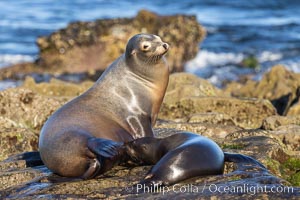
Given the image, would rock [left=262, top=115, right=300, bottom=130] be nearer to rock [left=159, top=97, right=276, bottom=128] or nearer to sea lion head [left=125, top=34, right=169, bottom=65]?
rock [left=159, top=97, right=276, bottom=128]

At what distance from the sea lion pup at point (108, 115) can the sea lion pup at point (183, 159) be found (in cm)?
48

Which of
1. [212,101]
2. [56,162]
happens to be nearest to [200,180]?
[56,162]

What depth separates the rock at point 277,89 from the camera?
14.0 metres

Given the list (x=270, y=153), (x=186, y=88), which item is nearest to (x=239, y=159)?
(x=270, y=153)

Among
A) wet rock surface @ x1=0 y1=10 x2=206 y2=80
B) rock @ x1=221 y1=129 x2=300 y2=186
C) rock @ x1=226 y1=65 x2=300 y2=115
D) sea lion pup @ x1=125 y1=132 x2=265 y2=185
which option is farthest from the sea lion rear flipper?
wet rock surface @ x1=0 y1=10 x2=206 y2=80

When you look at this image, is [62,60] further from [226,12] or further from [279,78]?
[226,12]

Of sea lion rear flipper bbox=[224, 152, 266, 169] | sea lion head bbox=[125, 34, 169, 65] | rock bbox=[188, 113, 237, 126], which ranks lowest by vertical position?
rock bbox=[188, 113, 237, 126]

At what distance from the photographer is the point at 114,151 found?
7.06 meters

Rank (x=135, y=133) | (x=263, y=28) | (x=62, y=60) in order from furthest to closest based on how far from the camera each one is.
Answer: (x=263, y=28) < (x=62, y=60) < (x=135, y=133)

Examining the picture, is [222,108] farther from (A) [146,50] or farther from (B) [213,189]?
(B) [213,189]

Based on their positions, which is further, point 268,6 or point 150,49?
point 268,6

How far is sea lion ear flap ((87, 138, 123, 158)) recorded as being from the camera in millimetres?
6968

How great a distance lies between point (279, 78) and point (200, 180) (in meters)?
9.23

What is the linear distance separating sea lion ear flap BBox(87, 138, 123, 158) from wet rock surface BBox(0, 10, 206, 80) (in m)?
13.4
